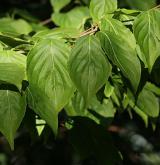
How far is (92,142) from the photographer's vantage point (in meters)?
1.25

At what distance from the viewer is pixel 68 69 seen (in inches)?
→ 34.1

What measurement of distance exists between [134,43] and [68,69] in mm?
161

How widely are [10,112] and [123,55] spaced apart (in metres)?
0.23

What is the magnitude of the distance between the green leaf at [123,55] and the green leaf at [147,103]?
38cm

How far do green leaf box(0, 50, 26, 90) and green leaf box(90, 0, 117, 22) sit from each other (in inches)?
8.4

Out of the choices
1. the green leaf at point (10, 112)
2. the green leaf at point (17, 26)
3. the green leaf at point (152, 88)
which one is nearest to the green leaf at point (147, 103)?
the green leaf at point (152, 88)

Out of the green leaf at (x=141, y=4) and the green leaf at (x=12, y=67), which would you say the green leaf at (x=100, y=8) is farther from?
the green leaf at (x=141, y=4)

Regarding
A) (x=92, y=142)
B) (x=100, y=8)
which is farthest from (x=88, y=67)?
(x=92, y=142)

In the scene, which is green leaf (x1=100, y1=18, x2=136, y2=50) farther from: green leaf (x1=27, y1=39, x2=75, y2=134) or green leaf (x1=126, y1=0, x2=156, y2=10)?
green leaf (x1=126, y1=0, x2=156, y2=10)

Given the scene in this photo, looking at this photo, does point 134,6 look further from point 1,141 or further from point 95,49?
point 1,141

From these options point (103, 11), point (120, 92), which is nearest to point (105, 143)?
point (120, 92)

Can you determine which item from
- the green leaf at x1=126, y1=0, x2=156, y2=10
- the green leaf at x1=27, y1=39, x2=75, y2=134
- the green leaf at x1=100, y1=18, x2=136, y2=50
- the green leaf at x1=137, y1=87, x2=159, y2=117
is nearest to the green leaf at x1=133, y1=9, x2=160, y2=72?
the green leaf at x1=100, y1=18, x2=136, y2=50

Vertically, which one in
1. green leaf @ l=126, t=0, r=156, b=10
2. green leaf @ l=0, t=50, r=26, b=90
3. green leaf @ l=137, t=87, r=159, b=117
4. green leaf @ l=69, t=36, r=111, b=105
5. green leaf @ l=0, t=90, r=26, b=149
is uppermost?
green leaf @ l=69, t=36, r=111, b=105

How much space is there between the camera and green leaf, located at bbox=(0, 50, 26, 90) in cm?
85
